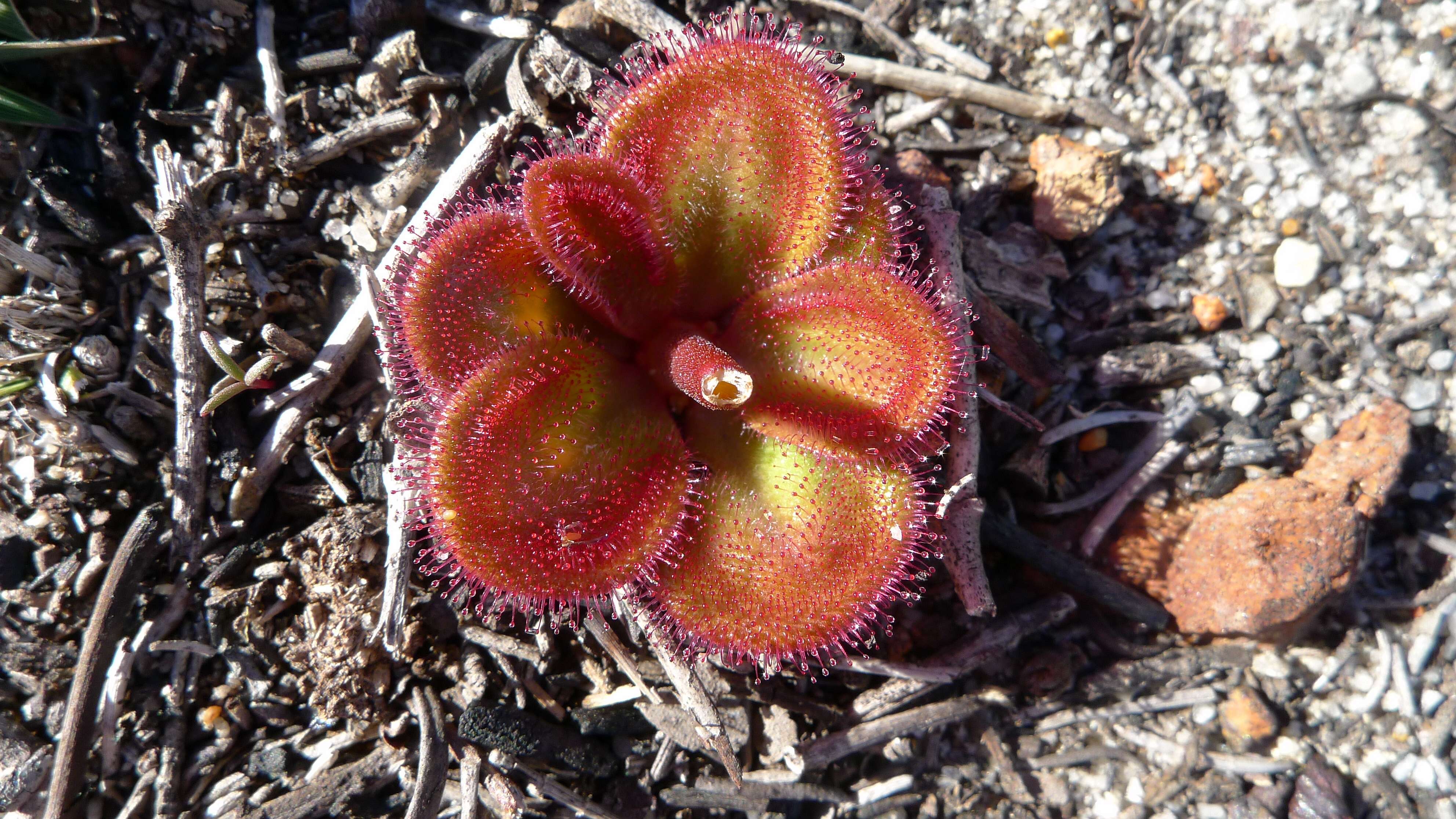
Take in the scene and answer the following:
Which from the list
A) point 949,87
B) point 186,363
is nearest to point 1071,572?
point 949,87

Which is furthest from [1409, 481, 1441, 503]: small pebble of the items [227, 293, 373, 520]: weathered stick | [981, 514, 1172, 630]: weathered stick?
[227, 293, 373, 520]: weathered stick

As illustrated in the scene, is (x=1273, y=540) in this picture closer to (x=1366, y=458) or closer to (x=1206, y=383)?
(x=1366, y=458)

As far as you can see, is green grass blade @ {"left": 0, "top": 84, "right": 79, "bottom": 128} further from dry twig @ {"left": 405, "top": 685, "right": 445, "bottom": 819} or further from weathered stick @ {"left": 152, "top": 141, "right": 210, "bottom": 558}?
dry twig @ {"left": 405, "top": 685, "right": 445, "bottom": 819}

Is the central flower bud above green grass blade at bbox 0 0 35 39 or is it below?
below

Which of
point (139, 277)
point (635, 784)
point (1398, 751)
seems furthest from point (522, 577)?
point (1398, 751)

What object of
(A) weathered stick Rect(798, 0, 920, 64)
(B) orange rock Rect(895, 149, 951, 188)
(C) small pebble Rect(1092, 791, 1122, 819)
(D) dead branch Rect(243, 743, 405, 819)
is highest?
(A) weathered stick Rect(798, 0, 920, 64)
